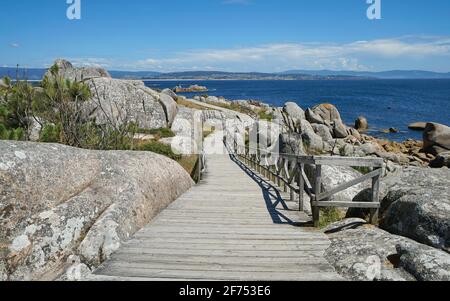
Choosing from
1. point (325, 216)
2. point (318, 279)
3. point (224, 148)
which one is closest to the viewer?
point (318, 279)

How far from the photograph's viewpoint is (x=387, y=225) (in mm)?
6641

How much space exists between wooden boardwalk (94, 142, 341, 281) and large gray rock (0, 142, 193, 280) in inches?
17.2

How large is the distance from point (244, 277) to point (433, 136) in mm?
35945

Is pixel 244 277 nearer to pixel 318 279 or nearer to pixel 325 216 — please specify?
pixel 318 279

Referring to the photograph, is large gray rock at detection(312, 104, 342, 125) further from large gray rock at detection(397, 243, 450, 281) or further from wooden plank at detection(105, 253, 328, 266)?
large gray rock at detection(397, 243, 450, 281)

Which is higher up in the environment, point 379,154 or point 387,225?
point 387,225

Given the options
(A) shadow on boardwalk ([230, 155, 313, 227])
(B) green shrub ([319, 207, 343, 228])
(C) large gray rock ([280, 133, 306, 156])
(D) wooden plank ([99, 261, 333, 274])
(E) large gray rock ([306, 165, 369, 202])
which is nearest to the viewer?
(D) wooden plank ([99, 261, 333, 274])

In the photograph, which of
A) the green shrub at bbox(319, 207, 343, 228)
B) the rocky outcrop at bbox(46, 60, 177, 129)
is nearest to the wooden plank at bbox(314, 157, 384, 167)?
the green shrub at bbox(319, 207, 343, 228)

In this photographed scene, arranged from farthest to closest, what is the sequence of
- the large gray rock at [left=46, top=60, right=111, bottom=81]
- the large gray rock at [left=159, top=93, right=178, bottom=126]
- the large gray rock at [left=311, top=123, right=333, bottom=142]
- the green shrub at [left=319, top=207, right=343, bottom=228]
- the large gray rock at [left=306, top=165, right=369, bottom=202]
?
1. the large gray rock at [left=311, top=123, right=333, bottom=142]
2. the large gray rock at [left=46, top=60, right=111, bottom=81]
3. the large gray rock at [left=159, top=93, right=178, bottom=126]
4. the large gray rock at [left=306, top=165, right=369, bottom=202]
5. the green shrub at [left=319, top=207, right=343, bottom=228]

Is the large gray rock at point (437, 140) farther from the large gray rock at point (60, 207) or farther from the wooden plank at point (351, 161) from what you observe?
the large gray rock at point (60, 207)

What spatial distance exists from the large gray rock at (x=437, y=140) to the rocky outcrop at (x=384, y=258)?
3324 cm

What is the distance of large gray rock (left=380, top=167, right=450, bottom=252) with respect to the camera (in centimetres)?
568

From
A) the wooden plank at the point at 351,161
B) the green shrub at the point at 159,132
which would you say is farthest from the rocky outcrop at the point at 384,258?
the green shrub at the point at 159,132
